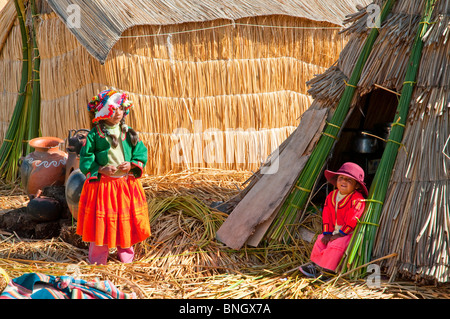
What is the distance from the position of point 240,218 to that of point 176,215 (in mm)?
705

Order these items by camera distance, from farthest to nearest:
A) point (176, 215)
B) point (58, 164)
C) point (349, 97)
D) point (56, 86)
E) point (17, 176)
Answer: point (17, 176)
point (56, 86)
point (58, 164)
point (176, 215)
point (349, 97)

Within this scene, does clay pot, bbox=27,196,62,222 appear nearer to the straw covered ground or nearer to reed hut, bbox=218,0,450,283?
the straw covered ground

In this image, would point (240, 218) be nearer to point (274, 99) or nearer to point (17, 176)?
point (274, 99)

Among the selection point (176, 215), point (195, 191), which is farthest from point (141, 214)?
point (195, 191)

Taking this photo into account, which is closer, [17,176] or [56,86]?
[56,86]

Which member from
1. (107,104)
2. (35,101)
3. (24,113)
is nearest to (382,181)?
(107,104)

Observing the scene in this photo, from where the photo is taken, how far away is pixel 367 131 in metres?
5.05

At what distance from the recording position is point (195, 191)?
5426 millimetres

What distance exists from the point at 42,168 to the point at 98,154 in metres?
1.59

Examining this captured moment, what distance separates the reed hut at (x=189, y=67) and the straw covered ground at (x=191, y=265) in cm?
137

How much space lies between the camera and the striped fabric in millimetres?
3008

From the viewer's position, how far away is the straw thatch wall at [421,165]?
3324mm

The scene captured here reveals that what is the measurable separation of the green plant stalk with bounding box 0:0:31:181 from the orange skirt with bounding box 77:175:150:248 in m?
3.20

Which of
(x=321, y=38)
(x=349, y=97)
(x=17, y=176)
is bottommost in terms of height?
(x=17, y=176)
